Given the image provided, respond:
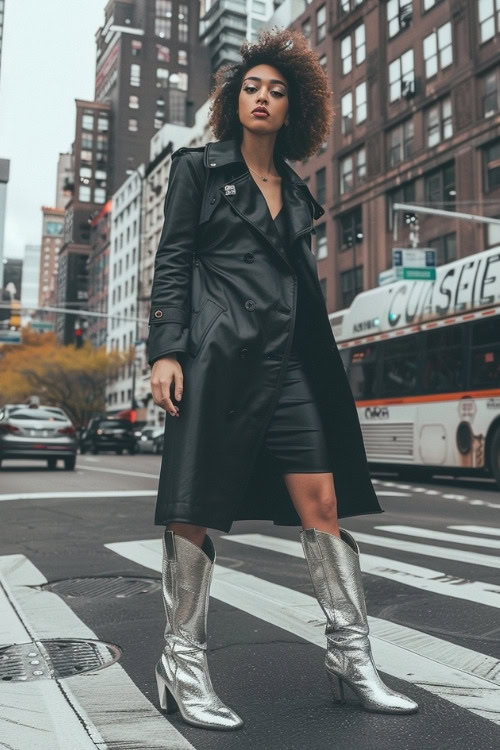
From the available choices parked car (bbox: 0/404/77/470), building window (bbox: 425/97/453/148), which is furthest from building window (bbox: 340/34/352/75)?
parked car (bbox: 0/404/77/470)

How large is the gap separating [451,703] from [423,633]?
1000 millimetres

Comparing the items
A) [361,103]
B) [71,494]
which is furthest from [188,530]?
[361,103]

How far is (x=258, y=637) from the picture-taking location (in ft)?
12.0

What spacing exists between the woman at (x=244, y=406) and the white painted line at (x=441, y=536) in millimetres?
4262

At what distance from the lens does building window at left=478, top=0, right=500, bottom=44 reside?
32.0 meters

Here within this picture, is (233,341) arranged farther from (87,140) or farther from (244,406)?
(87,140)

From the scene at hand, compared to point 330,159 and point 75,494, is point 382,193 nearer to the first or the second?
point 330,159

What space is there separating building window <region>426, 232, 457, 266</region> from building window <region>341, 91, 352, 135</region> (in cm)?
1097

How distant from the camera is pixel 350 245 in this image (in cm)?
4191

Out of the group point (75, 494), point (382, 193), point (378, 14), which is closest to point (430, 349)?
point (75, 494)

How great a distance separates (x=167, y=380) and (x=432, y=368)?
13.0m

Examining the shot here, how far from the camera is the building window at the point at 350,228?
135ft

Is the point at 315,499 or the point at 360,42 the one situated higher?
the point at 360,42

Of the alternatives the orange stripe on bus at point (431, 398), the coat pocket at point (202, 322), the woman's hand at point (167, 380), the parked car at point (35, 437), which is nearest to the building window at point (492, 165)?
the orange stripe on bus at point (431, 398)
